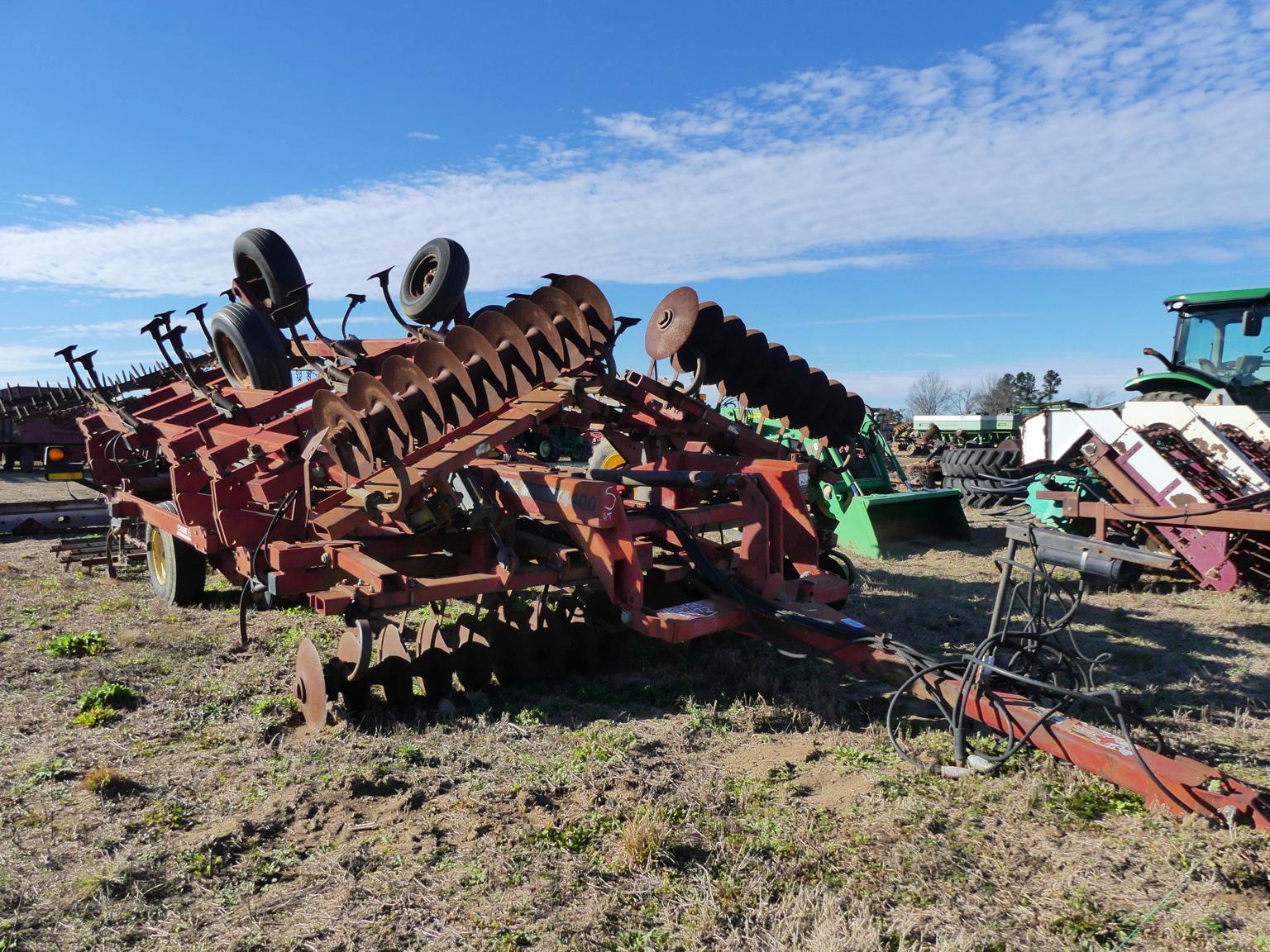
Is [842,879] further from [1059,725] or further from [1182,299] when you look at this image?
[1182,299]

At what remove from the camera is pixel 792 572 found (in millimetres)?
5863

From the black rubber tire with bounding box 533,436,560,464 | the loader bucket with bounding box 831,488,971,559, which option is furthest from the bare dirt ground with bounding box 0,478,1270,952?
the black rubber tire with bounding box 533,436,560,464

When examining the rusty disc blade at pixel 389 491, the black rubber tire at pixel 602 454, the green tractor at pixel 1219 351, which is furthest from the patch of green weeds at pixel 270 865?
the green tractor at pixel 1219 351

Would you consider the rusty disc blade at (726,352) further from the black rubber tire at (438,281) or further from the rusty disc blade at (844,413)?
the black rubber tire at (438,281)

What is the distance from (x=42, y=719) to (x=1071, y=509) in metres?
8.06

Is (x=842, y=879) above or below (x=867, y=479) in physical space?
below

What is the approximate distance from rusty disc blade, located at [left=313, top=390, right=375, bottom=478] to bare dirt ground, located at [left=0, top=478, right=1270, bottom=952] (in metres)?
1.36

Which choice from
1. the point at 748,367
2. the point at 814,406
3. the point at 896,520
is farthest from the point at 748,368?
the point at 896,520

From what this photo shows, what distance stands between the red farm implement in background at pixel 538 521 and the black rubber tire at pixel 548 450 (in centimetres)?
1858

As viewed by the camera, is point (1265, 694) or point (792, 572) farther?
point (792, 572)

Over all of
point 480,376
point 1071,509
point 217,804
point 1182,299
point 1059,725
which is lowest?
point 217,804

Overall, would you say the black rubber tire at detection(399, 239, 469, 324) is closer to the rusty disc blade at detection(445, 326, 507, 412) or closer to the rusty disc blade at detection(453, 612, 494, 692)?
the rusty disc blade at detection(445, 326, 507, 412)

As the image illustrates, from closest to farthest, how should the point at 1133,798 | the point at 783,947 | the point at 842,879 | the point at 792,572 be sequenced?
the point at 783,947 < the point at 842,879 < the point at 1133,798 < the point at 792,572

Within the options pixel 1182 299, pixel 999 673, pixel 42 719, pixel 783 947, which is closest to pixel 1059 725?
pixel 999 673
